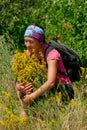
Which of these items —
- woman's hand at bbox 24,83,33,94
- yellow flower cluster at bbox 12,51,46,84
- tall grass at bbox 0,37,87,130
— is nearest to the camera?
tall grass at bbox 0,37,87,130

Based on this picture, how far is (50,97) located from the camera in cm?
416

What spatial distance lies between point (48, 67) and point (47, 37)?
2.39 meters

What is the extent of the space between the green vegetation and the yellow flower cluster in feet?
0.71

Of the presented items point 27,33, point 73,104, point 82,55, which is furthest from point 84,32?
point 73,104

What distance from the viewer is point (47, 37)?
255 inches

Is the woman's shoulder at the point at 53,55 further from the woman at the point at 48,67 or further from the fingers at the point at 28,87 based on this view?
the fingers at the point at 28,87

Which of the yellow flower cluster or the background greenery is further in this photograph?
the background greenery

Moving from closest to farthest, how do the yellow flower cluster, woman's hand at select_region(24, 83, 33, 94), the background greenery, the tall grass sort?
1. the tall grass
2. the yellow flower cluster
3. woman's hand at select_region(24, 83, 33, 94)
4. the background greenery

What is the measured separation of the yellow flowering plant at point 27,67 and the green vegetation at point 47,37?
21cm

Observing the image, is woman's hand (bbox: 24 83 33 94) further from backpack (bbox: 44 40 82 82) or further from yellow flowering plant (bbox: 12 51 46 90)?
backpack (bbox: 44 40 82 82)

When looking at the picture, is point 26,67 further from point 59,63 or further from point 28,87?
point 59,63

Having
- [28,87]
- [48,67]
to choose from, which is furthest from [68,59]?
[28,87]

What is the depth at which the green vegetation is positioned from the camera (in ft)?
13.0

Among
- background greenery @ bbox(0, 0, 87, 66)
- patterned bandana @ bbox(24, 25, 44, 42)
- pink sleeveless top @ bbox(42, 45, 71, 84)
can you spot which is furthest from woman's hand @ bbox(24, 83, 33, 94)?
background greenery @ bbox(0, 0, 87, 66)
